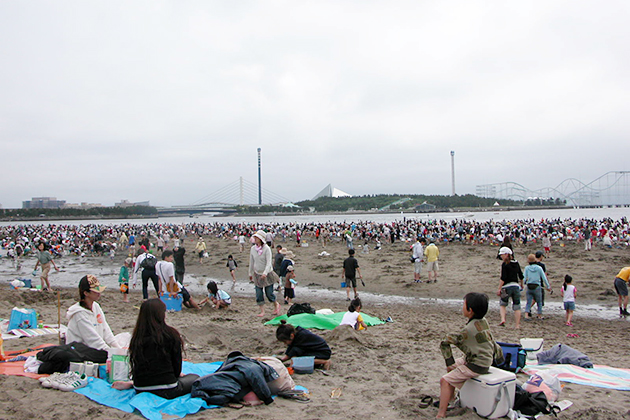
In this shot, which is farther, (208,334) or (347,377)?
(208,334)

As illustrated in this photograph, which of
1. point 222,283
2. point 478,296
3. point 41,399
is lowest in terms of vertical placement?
point 222,283

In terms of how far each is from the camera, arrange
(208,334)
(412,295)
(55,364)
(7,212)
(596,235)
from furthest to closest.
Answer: (7,212), (596,235), (412,295), (208,334), (55,364)

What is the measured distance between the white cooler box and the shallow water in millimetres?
6572

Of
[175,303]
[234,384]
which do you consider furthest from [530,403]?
[175,303]

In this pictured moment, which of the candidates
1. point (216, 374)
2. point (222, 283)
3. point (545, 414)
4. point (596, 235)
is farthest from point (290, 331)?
point (596, 235)

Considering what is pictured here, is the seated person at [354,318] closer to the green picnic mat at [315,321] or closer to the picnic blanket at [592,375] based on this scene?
the green picnic mat at [315,321]

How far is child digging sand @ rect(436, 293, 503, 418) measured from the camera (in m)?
3.56

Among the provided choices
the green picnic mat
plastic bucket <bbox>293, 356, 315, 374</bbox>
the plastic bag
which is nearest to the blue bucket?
the green picnic mat

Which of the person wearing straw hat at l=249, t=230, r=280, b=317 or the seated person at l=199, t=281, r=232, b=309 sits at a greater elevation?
the person wearing straw hat at l=249, t=230, r=280, b=317

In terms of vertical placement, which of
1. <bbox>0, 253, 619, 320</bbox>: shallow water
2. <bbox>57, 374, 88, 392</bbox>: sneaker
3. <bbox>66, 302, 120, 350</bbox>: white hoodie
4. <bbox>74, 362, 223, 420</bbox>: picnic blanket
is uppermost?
<bbox>66, 302, 120, 350</bbox>: white hoodie

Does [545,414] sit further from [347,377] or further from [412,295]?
[412,295]

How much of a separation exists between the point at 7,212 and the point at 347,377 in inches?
6281

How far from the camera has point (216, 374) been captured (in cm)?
398

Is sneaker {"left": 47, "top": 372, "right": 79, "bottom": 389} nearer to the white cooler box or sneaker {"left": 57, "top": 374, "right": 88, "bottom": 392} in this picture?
sneaker {"left": 57, "top": 374, "right": 88, "bottom": 392}
